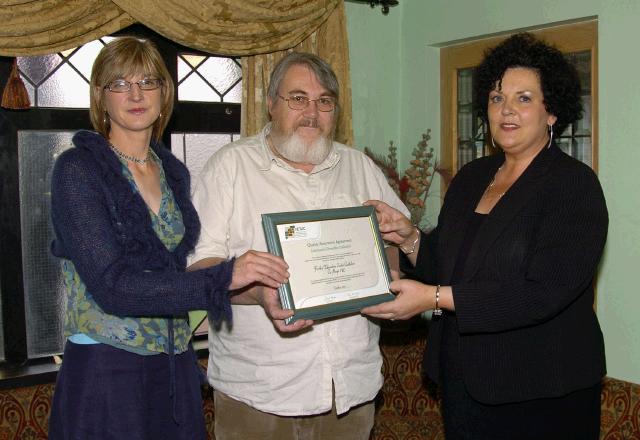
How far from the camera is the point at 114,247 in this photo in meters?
2.04

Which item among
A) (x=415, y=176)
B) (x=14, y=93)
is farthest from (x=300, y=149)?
(x=415, y=176)

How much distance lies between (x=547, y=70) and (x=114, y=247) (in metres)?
1.50

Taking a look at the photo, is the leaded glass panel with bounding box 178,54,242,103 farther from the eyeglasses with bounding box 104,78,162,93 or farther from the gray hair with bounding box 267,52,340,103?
the eyeglasses with bounding box 104,78,162,93

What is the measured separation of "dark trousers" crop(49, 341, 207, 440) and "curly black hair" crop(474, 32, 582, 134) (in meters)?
1.48

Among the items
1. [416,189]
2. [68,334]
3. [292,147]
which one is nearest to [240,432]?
[68,334]

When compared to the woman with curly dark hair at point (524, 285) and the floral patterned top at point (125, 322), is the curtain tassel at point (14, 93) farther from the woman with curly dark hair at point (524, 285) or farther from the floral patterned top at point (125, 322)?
the woman with curly dark hair at point (524, 285)

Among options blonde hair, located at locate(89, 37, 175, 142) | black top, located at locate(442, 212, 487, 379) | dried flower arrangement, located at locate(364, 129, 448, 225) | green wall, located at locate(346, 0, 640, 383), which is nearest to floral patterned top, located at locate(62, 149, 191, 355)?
blonde hair, located at locate(89, 37, 175, 142)

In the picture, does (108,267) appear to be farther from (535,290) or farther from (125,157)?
(535,290)

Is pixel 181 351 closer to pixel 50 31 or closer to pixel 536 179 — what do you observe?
pixel 536 179

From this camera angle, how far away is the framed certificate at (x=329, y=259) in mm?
2240

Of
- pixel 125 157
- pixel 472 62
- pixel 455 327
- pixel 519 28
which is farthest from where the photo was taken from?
pixel 472 62

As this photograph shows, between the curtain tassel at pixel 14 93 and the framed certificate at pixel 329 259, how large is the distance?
5.62ft

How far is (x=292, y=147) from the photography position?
257 cm

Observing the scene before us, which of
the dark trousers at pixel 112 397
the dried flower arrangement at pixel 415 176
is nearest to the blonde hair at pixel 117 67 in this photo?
the dark trousers at pixel 112 397
